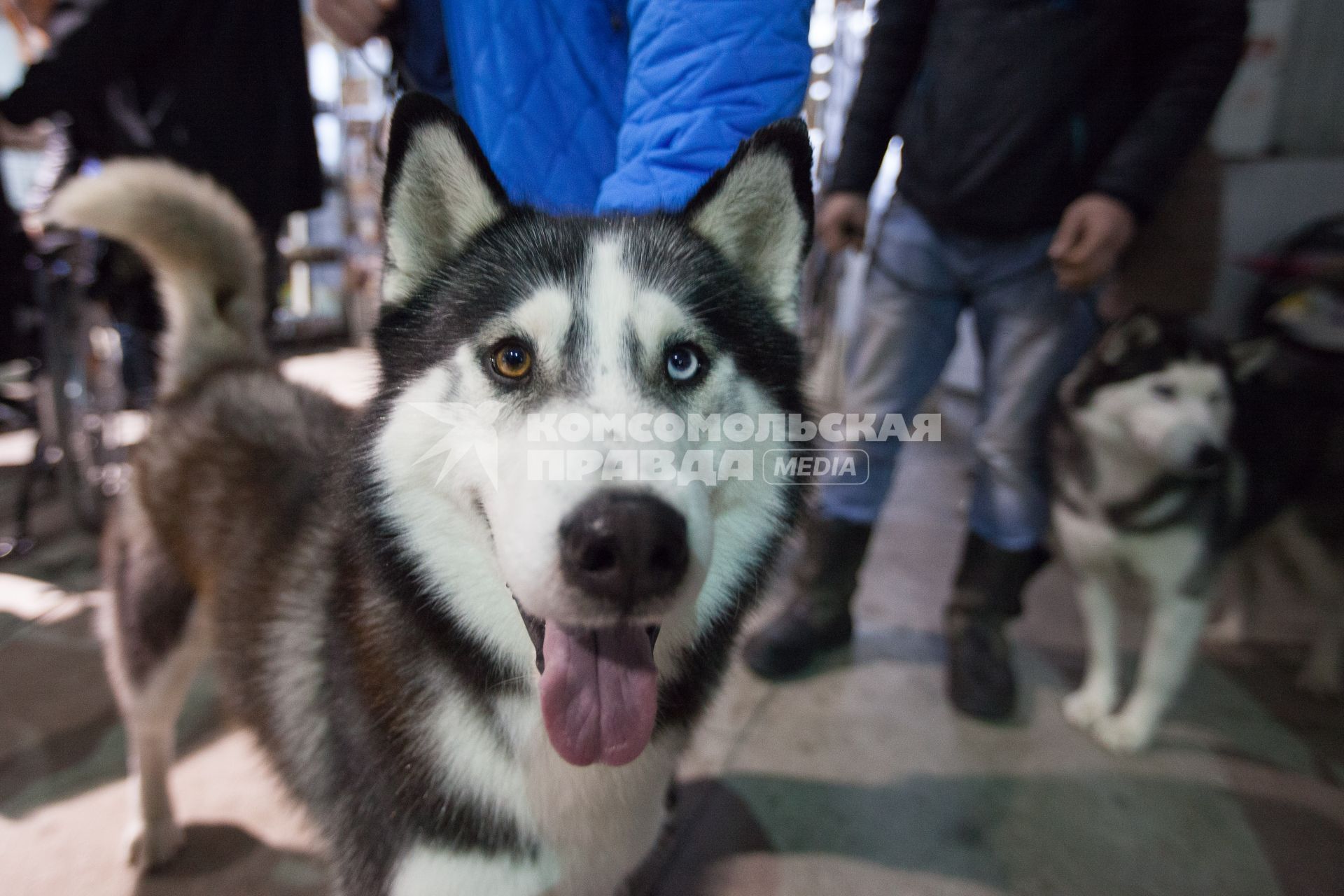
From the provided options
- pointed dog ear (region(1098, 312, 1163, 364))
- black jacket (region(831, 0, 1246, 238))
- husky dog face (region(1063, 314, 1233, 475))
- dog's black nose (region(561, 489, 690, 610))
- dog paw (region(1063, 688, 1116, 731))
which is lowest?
dog paw (region(1063, 688, 1116, 731))

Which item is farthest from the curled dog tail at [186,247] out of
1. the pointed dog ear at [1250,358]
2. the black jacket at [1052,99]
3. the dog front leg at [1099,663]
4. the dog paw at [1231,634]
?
the dog paw at [1231,634]

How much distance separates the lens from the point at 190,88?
2.22m

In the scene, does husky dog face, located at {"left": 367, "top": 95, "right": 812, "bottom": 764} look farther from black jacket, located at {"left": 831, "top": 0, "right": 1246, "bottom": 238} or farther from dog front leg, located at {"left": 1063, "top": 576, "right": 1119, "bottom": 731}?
dog front leg, located at {"left": 1063, "top": 576, "right": 1119, "bottom": 731}

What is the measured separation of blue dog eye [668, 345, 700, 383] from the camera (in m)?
0.92

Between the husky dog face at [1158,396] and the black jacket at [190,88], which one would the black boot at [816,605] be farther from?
the black jacket at [190,88]

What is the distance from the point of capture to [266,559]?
3.92 feet

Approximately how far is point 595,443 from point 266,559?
0.81 meters

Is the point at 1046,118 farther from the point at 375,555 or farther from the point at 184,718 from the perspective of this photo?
the point at 184,718

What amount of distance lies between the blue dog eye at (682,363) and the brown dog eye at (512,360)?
192 mm

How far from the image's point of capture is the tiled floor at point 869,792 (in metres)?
1.42

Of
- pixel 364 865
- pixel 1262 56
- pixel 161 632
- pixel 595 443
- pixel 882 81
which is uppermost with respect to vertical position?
pixel 1262 56

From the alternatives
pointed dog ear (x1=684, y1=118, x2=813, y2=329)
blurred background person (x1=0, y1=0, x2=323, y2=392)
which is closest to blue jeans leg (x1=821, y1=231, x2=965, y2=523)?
pointed dog ear (x1=684, y1=118, x2=813, y2=329)

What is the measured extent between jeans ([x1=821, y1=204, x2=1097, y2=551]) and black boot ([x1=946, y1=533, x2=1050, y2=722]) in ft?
0.22

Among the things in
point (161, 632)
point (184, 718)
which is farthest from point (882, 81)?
point (184, 718)
